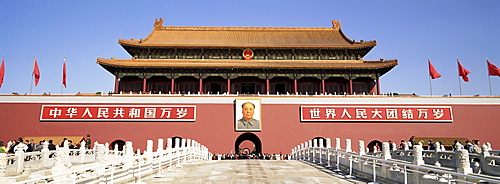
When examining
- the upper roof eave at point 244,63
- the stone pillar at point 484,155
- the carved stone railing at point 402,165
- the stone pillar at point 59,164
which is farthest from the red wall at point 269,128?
the stone pillar at point 59,164

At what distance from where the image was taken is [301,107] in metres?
26.6

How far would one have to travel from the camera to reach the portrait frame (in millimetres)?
26141

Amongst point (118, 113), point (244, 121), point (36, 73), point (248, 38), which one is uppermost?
point (248, 38)

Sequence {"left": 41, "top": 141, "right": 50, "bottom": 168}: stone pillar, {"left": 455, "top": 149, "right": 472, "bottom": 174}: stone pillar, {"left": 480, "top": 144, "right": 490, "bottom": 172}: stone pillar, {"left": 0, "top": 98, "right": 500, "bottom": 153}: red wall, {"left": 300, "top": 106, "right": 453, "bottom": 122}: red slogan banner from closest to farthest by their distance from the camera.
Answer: {"left": 455, "top": 149, "right": 472, "bottom": 174}: stone pillar → {"left": 480, "top": 144, "right": 490, "bottom": 172}: stone pillar → {"left": 41, "top": 141, "right": 50, "bottom": 168}: stone pillar → {"left": 0, "top": 98, "right": 500, "bottom": 153}: red wall → {"left": 300, "top": 106, "right": 453, "bottom": 122}: red slogan banner

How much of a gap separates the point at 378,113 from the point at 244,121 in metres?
9.49

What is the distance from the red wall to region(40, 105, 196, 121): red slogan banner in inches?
13.7

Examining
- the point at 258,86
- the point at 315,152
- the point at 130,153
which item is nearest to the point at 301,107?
the point at 258,86

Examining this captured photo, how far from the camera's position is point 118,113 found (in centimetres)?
2594

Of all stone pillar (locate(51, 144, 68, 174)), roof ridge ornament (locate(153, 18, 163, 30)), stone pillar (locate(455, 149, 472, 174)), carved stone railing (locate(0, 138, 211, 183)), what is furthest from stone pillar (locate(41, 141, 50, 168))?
roof ridge ornament (locate(153, 18, 163, 30))

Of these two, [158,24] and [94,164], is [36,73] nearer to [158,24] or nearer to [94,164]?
[158,24]

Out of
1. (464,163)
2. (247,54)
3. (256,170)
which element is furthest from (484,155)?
(247,54)

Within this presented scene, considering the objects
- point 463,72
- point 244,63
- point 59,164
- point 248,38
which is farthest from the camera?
point 248,38

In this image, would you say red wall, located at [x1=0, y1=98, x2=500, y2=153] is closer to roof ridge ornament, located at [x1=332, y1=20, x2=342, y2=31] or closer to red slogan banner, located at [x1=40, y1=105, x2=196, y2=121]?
red slogan banner, located at [x1=40, y1=105, x2=196, y2=121]

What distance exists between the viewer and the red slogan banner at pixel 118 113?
84.3 ft
